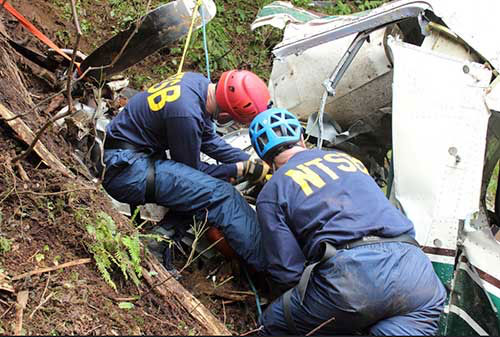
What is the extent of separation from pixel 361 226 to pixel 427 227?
72 cm

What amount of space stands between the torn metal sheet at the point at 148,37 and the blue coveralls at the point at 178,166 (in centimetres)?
78

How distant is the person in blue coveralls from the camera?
3029mm

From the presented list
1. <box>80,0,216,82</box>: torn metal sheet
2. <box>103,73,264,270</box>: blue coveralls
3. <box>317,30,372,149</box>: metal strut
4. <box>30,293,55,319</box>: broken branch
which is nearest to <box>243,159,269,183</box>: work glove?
Result: <box>103,73,264,270</box>: blue coveralls

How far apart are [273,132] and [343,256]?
3.28 feet

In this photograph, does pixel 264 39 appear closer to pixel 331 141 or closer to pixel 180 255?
pixel 331 141

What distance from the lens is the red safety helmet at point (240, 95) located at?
4.12 meters

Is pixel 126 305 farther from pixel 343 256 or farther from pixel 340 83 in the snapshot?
pixel 340 83

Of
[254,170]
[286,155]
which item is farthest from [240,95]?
[254,170]

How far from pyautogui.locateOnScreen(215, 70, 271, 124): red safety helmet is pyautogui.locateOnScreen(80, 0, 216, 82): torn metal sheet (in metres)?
1.09

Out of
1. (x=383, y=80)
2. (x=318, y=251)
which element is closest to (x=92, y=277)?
(x=318, y=251)

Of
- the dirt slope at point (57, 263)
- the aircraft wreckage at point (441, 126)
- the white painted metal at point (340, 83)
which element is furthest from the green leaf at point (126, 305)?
the white painted metal at point (340, 83)

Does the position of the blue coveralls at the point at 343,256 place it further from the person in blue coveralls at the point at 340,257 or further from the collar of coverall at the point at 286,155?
the collar of coverall at the point at 286,155

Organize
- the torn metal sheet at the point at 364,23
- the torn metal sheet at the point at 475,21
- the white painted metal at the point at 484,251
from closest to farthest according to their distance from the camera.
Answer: the white painted metal at the point at 484,251 < the torn metal sheet at the point at 475,21 < the torn metal sheet at the point at 364,23

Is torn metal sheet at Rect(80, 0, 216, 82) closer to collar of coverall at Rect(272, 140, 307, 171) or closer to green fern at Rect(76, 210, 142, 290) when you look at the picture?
collar of coverall at Rect(272, 140, 307, 171)
